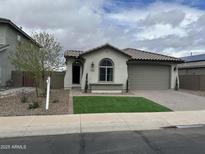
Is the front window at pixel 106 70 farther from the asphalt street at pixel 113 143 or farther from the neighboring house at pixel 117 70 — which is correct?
the asphalt street at pixel 113 143

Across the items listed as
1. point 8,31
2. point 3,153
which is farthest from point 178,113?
point 8,31

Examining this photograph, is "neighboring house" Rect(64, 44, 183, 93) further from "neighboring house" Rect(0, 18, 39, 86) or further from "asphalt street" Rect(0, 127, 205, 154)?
"asphalt street" Rect(0, 127, 205, 154)

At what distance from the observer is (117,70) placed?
22.5 metres

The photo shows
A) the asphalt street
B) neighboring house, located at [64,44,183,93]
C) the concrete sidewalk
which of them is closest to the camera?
the asphalt street

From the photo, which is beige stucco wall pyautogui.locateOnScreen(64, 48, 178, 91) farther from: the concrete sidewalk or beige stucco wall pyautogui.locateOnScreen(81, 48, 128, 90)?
the concrete sidewalk

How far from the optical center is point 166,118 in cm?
1160

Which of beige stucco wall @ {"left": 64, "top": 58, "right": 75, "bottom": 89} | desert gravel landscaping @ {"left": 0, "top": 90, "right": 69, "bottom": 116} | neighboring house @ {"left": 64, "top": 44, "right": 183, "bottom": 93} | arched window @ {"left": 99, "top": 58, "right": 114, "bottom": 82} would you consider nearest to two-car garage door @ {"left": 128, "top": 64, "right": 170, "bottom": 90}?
neighboring house @ {"left": 64, "top": 44, "right": 183, "bottom": 93}

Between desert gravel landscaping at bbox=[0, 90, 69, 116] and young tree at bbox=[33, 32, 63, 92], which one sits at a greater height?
young tree at bbox=[33, 32, 63, 92]

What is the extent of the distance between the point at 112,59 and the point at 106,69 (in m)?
1.00

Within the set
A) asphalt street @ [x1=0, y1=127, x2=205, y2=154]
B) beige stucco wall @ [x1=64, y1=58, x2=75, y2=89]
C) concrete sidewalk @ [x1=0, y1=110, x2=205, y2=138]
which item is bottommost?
asphalt street @ [x1=0, y1=127, x2=205, y2=154]

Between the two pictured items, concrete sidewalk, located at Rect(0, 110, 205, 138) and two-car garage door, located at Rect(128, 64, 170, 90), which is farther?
two-car garage door, located at Rect(128, 64, 170, 90)

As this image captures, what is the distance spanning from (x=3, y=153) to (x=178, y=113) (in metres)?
8.96

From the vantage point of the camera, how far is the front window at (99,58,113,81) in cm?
2230

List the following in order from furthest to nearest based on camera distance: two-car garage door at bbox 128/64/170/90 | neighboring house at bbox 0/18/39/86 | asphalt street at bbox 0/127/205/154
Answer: two-car garage door at bbox 128/64/170/90 < neighboring house at bbox 0/18/39/86 < asphalt street at bbox 0/127/205/154
